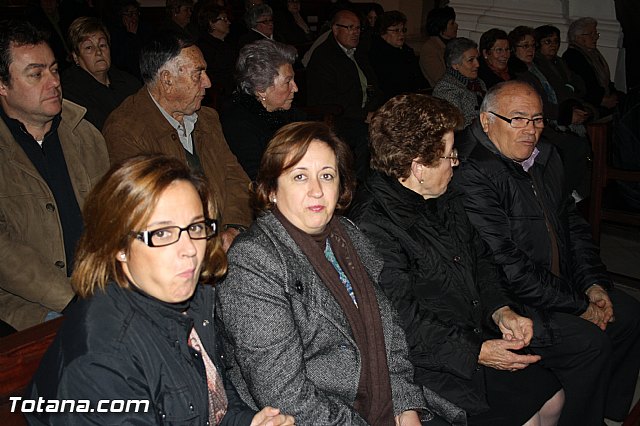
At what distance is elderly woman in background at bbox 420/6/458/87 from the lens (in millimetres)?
6594

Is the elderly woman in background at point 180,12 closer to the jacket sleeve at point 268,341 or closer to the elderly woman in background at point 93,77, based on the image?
the elderly woman in background at point 93,77

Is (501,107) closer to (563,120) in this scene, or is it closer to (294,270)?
(294,270)

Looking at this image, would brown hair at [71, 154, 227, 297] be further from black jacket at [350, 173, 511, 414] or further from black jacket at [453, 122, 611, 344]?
black jacket at [453, 122, 611, 344]

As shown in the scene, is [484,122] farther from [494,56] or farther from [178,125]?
[494,56]

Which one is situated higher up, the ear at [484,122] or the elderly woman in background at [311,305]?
the ear at [484,122]

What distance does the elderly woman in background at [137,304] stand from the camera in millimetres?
1430

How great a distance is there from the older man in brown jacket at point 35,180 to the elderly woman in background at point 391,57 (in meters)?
4.28

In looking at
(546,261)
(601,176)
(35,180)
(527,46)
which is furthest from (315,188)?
(527,46)

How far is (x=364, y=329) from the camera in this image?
206 centimetres

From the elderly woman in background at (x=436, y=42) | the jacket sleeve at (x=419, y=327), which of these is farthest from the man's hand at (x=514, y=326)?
the elderly woman in background at (x=436, y=42)

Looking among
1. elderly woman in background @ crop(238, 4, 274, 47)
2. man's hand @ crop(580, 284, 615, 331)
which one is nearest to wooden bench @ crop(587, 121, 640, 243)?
man's hand @ crop(580, 284, 615, 331)

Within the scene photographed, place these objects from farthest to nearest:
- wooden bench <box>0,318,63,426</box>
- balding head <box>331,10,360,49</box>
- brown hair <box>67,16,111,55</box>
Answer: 1. balding head <box>331,10,360,49</box>
2. brown hair <box>67,16,111,55</box>
3. wooden bench <box>0,318,63,426</box>

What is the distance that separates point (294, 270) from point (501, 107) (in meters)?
1.48

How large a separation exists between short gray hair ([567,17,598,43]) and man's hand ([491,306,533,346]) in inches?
191
